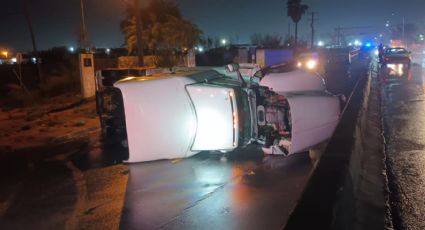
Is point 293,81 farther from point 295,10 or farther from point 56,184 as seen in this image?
point 295,10

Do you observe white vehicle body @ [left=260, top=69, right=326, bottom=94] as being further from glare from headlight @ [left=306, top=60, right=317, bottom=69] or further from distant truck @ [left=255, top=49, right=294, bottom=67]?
distant truck @ [left=255, top=49, right=294, bottom=67]

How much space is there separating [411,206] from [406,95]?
Result: 1312 cm

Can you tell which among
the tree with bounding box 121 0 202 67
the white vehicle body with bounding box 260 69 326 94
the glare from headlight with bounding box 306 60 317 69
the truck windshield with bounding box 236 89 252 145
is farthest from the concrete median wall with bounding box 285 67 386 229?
the tree with bounding box 121 0 202 67

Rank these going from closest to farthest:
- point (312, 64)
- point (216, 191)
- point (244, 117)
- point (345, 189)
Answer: point (345, 189) < point (216, 191) < point (244, 117) < point (312, 64)

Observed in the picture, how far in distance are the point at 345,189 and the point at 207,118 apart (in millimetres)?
3260

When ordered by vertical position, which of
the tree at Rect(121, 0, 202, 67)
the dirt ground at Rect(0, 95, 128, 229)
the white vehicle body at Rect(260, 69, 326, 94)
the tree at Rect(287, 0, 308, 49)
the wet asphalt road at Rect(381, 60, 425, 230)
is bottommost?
the dirt ground at Rect(0, 95, 128, 229)

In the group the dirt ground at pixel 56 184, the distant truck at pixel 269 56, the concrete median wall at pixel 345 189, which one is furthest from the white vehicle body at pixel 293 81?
the distant truck at pixel 269 56

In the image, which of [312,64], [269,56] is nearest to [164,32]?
[269,56]

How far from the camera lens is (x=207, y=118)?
798 centimetres

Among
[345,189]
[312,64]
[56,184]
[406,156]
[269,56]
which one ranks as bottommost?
[56,184]

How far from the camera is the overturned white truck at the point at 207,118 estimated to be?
786 centimetres

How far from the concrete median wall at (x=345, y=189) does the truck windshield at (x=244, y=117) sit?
152 cm

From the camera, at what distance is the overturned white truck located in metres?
7.86

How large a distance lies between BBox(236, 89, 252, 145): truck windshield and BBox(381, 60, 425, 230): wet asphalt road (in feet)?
7.89
